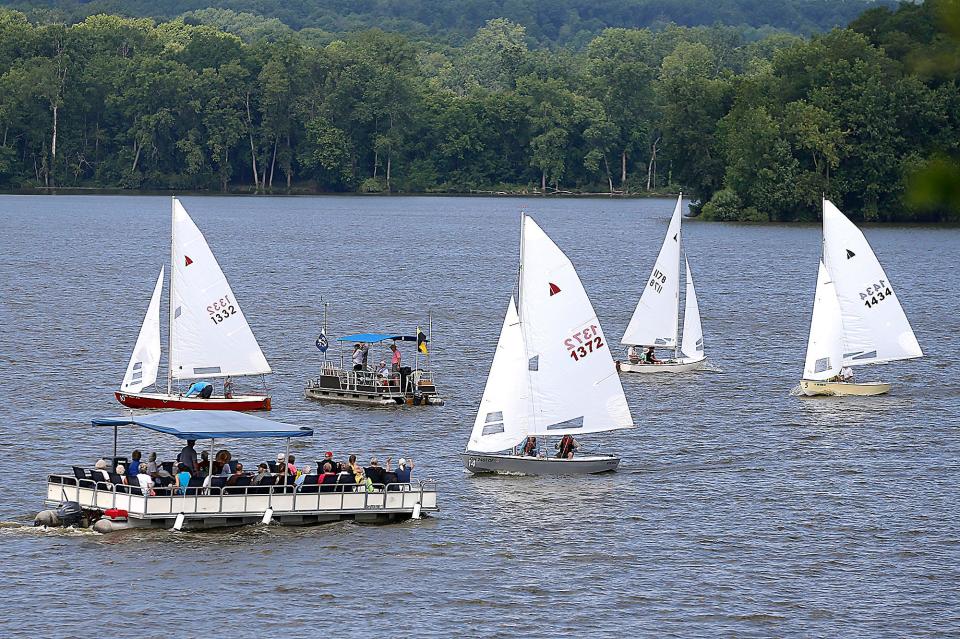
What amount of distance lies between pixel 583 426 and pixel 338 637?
17.3 meters

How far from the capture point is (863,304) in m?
65.1

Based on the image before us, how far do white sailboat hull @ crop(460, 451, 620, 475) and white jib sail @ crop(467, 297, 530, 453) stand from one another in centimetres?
34

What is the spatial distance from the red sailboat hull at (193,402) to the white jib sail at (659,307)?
2128 centimetres

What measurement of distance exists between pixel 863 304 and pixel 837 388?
11.9 ft

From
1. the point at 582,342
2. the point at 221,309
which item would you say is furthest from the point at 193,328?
the point at 582,342

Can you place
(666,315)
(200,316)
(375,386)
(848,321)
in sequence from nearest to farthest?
(200,316)
(375,386)
(848,321)
(666,315)

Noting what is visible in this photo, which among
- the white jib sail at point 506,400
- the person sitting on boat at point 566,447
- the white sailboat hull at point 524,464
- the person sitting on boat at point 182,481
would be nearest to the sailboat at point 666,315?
the person sitting on boat at point 566,447

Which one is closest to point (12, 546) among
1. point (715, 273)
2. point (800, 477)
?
point (800, 477)

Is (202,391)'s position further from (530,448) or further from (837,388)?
(837,388)

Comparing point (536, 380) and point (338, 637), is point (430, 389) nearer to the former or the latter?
point (536, 380)

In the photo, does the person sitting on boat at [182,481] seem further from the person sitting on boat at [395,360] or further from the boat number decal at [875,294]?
the boat number decal at [875,294]

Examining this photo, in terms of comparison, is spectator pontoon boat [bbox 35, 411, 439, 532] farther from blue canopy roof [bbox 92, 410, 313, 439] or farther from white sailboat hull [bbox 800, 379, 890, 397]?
white sailboat hull [bbox 800, 379, 890, 397]

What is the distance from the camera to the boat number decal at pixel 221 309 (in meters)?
59.1

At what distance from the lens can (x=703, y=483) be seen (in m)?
49.0
